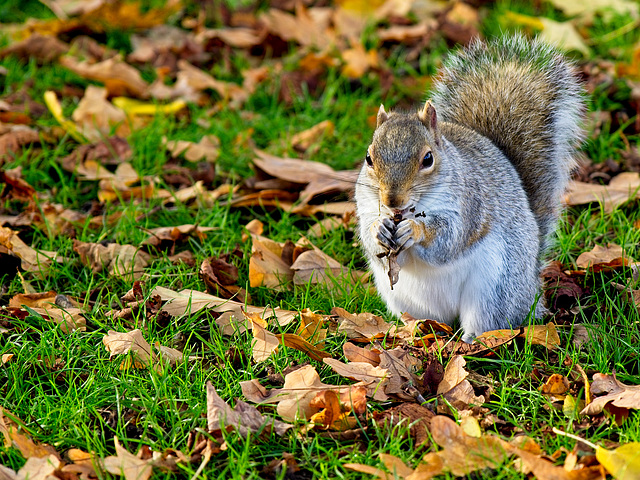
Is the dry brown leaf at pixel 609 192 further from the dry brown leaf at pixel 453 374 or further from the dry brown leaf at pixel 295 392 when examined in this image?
the dry brown leaf at pixel 295 392

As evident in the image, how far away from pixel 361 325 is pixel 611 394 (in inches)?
25.2

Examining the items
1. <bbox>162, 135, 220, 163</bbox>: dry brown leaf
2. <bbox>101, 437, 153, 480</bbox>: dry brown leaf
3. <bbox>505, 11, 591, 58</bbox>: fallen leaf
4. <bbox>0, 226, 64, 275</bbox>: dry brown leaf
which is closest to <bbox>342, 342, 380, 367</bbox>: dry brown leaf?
<bbox>101, 437, 153, 480</bbox>: dry brown leaf

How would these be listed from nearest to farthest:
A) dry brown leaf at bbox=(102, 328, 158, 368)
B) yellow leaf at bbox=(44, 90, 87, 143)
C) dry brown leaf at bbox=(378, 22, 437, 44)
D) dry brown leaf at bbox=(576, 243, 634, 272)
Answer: dry brown leaf at bbox=(102, 328, 158, 368), dry brown leaf at bbox=(576, 243, 634, 272), yellow leaf at bbox=(44, 90, 87, 143), dry brown leaf at bbox=(378, 22, 437, 44)

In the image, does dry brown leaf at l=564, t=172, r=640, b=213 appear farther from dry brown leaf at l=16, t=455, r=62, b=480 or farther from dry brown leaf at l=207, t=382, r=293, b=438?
dry brown leaf at l=16, t=455, r=62, b=480

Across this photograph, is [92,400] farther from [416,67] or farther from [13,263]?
[416,67]

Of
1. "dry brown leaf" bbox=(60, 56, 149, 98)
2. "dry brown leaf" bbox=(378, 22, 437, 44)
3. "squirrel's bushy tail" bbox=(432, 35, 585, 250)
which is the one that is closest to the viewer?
"squirrel's bushy tail" bbox=(432, 35, 585, 250)

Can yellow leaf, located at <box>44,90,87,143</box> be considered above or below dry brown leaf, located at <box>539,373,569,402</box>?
above

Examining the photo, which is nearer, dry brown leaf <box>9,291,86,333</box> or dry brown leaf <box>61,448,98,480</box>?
dry brown leaf <box>61,448,98,480</box>

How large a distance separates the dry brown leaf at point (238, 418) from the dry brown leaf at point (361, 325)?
42cm

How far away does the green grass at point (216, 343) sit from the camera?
5.20 feet

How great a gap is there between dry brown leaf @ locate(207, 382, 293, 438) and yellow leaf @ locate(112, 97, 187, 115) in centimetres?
179

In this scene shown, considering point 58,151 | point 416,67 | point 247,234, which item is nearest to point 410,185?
point 247,234

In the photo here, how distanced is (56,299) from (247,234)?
1.98ft

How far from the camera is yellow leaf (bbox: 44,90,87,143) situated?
2975mm
